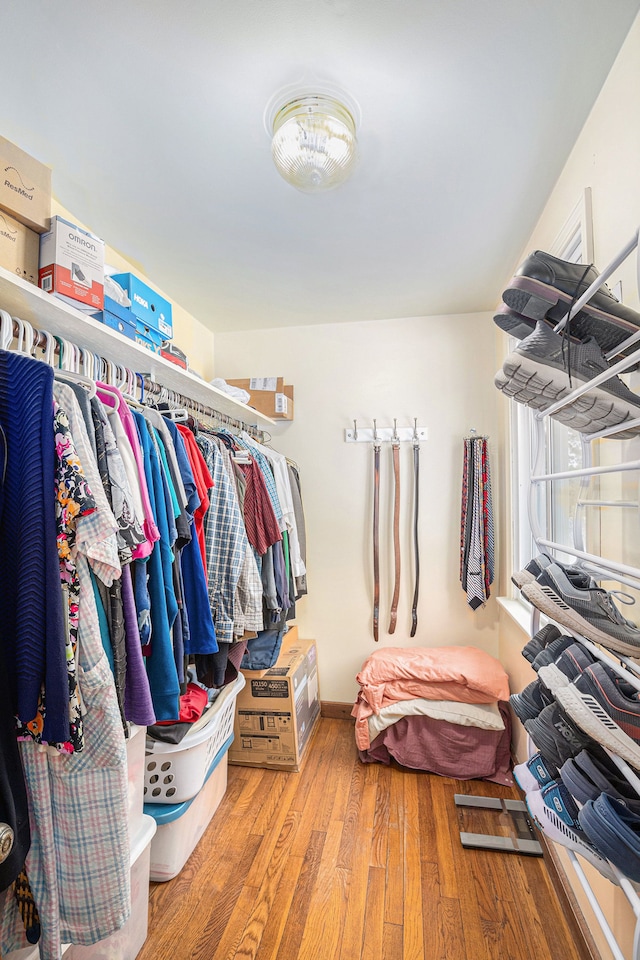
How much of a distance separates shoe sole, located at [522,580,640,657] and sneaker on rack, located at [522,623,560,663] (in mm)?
199

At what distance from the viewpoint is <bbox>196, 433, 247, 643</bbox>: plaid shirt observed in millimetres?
1766

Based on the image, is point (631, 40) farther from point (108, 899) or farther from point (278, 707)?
point (278, 707)

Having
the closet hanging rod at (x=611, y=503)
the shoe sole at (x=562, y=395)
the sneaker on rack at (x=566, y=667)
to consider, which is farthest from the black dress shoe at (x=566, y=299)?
the sneaker on rack at (x=566, y=667)

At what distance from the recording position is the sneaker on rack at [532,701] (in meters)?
1.07

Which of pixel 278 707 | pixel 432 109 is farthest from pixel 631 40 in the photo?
pixel 278 707

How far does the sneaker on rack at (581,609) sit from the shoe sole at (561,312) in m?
0.48

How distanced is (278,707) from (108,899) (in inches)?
57.3

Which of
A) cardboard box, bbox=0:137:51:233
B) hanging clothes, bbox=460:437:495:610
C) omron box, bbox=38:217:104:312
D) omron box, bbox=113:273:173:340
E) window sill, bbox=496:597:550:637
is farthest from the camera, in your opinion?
hanging clothes, bbox=460:437:495:610

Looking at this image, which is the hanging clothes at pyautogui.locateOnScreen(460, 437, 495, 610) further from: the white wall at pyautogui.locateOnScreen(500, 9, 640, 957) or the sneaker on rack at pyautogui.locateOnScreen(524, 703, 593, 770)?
the sneaker on rack at pyautogui.locateOnScreen(524, 703, 593, 770)

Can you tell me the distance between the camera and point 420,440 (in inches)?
113

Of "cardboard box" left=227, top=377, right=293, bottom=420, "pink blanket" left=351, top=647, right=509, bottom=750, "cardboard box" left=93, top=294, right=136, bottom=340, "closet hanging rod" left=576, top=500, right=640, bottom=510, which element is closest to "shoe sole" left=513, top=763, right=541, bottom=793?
"closet hanging rod" left=576, top=500, right=640, bottom=510

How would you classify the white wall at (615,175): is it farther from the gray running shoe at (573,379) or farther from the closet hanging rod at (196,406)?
the closet hanging rod at (196,406)

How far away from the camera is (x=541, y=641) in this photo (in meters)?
1.14

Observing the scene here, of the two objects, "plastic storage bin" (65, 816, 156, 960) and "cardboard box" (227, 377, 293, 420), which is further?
"cardboard box" (227, 377, 293, 420)
